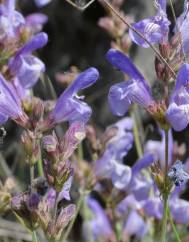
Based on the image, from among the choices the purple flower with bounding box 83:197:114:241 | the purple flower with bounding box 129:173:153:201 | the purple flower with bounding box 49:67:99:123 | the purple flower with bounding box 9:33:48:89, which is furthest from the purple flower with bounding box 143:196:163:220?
the purple flower with bounding box 49:67:99:123

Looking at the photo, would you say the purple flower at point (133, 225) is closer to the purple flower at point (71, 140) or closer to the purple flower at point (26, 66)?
the purple flower at point (26, 66)

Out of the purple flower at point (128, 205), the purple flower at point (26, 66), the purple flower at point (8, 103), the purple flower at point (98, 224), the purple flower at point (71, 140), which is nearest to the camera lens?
the purple flower at point (71, 140)

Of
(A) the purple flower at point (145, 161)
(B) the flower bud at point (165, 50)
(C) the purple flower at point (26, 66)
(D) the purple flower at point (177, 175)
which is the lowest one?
(A) the purple flower at point (145, 161)

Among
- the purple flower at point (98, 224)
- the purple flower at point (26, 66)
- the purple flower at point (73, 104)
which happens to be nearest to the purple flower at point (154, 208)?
the purple flower at point (98, 224)

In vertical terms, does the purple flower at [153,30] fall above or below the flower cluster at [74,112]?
above

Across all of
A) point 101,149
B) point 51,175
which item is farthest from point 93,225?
point 51,175

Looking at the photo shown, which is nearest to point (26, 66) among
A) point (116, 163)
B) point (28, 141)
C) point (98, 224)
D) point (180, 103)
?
point (116, 163)

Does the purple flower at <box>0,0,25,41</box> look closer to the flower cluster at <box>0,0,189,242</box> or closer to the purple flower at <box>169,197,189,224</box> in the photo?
the flower cluster at <box>0,0,189,242</box>

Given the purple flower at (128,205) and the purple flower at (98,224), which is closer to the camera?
the purple flower at (128,205)
